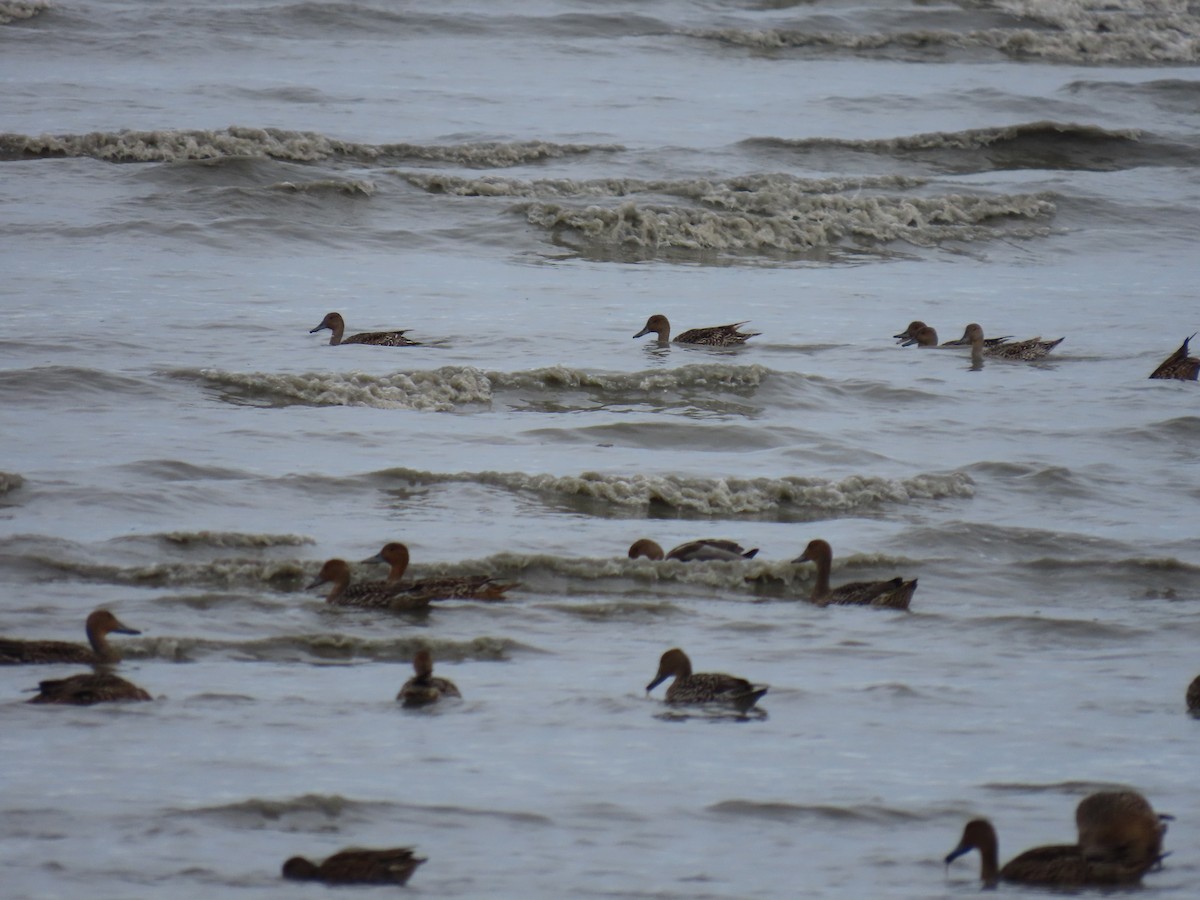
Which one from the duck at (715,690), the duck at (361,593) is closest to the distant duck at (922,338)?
the duck at (361,593)

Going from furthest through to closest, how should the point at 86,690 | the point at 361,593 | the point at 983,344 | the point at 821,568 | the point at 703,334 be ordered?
the point at 983,344
the point at 703,334
the point at 821,568
the point at 361,593
the point at 86,690

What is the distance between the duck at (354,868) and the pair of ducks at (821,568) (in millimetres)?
3915

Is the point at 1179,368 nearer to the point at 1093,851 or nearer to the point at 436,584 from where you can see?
the point at 436,584

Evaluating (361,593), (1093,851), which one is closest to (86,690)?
(361,593)

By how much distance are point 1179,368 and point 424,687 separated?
9.23m

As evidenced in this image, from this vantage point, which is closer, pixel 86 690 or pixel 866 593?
pixel 86 690

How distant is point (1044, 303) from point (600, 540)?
9315 mm

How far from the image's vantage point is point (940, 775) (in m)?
6.50

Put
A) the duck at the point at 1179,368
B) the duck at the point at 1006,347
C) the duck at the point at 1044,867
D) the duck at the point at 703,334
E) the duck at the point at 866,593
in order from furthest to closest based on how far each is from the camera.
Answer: the duck at the point at 703,334 → the duck at the point at 1006,347 → the duck at the point at 1179,368 → the duck at the point at 866,593 → the duck at the point at 1044,867

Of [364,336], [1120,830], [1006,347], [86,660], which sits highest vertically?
[1006,347]

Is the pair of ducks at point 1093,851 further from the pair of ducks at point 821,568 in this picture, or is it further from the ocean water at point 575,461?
the pair of ducks at point 821,568

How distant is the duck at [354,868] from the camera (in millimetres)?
5328

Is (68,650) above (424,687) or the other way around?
the other way around

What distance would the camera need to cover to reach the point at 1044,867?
5.54m
